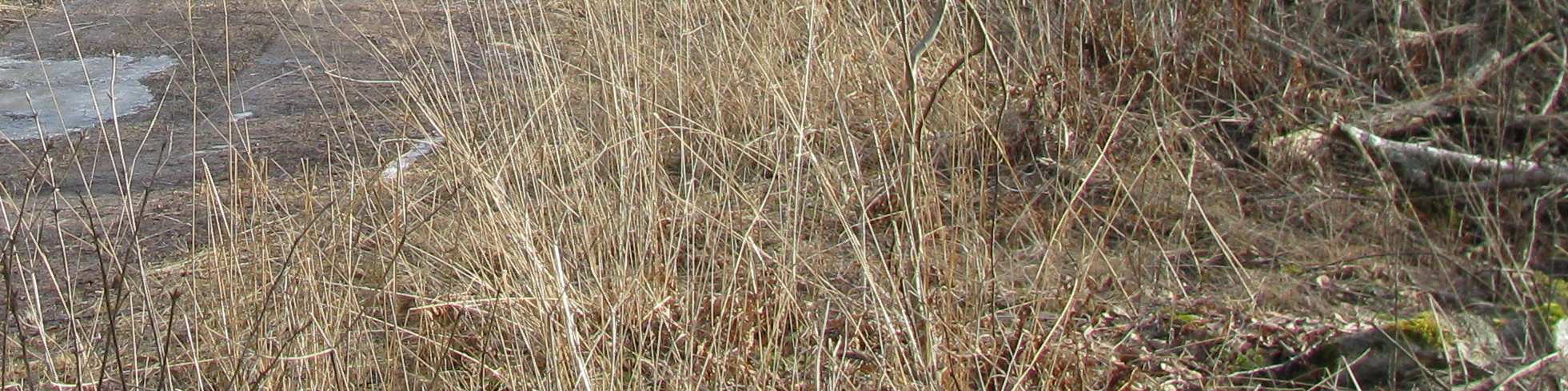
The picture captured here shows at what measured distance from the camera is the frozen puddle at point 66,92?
5.58 meters

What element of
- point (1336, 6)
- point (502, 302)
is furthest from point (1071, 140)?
point (502, 302)

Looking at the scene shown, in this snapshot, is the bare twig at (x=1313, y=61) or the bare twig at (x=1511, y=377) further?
the bare twig at (x=1313, y=61)

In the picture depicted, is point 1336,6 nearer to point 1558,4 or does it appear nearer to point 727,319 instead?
point 1558,4

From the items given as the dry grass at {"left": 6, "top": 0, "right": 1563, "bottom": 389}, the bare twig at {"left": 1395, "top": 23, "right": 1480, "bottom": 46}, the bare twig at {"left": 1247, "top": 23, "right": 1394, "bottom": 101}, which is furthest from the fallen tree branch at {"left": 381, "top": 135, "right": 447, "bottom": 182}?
the bare twig at {"left": 1395, "top": 23, "right": 1480, "bottom": 46}

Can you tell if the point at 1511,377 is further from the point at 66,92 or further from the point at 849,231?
the point at 66,92

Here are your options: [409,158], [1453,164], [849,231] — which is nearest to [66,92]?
[409,158]

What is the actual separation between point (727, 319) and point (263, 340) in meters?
0.83

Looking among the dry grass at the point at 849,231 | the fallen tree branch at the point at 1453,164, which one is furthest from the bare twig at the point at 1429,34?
the fallen tree branch at the point at 1453,164

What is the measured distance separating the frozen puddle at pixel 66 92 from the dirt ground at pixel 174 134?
10cm

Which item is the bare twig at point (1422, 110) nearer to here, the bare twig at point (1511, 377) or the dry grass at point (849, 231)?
the dry grass at point (849, 231)

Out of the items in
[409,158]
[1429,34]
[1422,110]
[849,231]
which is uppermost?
[849,231]

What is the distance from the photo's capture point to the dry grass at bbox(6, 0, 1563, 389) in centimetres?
272

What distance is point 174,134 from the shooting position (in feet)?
17.8

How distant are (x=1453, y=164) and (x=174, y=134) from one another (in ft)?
12.7
